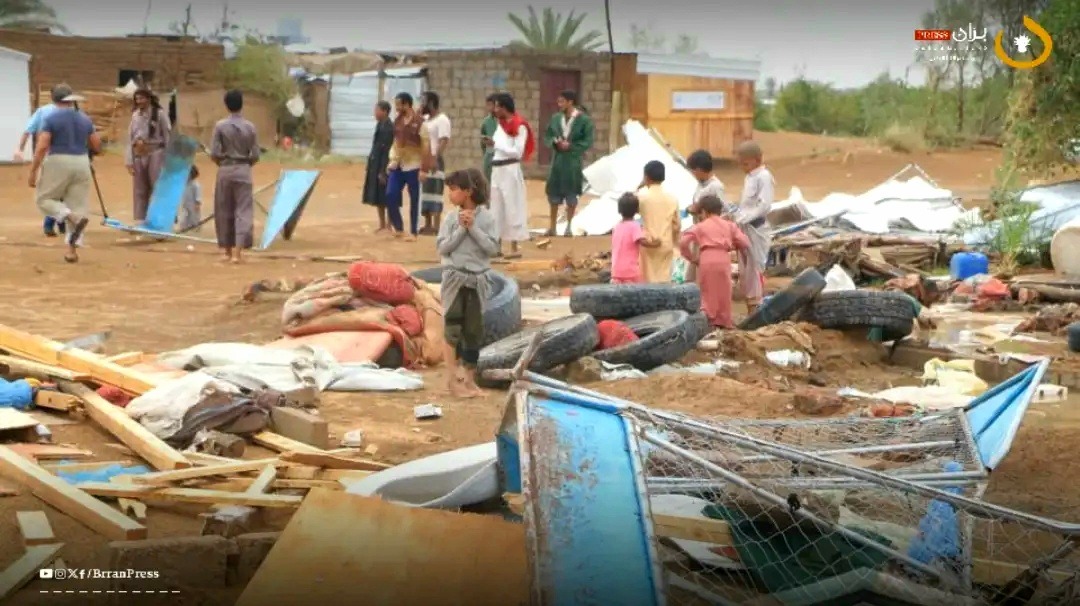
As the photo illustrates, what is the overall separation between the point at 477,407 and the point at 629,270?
303 centimetres

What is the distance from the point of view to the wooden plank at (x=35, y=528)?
5586 millimetres

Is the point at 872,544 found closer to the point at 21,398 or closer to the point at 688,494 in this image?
the point at 688,494

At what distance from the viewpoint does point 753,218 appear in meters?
12.0

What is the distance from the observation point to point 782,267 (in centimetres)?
1520

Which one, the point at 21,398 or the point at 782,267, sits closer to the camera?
the point at 21,398

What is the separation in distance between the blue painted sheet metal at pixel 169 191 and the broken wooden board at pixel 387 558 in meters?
12.2

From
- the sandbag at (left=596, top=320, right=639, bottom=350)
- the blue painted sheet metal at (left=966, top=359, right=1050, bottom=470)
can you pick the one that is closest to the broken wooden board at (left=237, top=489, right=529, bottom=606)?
the blue painted sheet metal at (left=966, top=359, right=1050, bottom=470)

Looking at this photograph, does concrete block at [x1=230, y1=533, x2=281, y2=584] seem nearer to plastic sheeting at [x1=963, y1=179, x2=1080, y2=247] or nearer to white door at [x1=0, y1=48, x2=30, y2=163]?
plastic sheeting at [x1=963, y1=179, x2=1080, y2=247]

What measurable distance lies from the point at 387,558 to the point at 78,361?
4.01 metres

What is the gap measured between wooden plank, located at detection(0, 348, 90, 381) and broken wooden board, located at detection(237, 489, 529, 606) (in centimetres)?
321

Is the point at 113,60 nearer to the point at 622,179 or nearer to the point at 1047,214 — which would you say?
the point at 622,179

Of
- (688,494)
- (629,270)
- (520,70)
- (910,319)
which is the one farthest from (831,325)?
(520,70)

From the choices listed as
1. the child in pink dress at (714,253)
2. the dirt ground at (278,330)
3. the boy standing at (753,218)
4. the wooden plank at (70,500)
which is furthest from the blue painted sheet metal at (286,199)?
the wooden plank at (70,500)

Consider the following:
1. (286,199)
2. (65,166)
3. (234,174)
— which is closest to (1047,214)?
(286,199)
